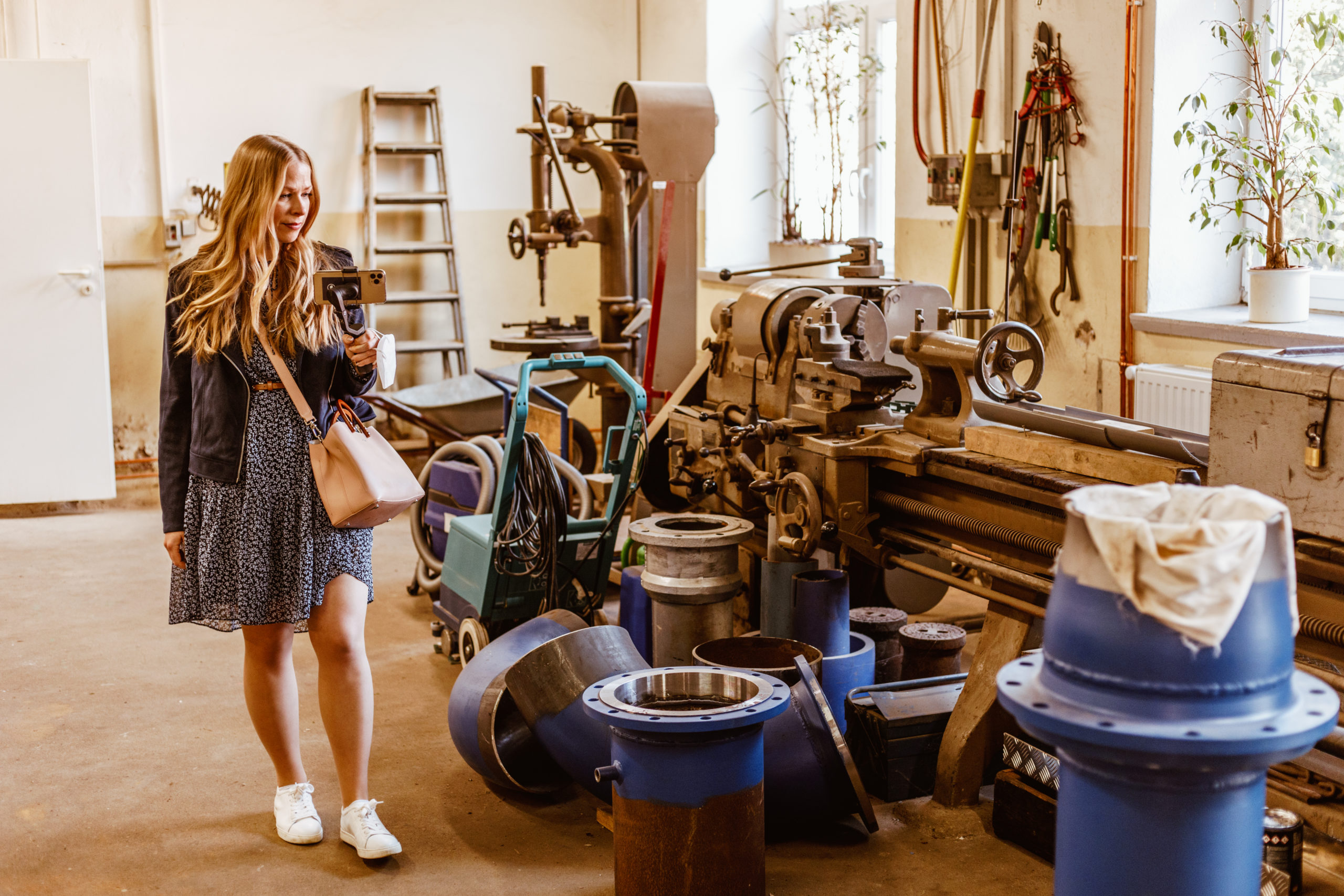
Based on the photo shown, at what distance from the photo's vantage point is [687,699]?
245cm

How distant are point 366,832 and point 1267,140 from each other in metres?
3.12

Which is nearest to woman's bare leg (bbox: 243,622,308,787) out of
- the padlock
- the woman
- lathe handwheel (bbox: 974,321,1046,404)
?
the woman

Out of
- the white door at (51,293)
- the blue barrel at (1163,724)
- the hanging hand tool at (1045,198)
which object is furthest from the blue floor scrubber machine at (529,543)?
the white door at (51,293)

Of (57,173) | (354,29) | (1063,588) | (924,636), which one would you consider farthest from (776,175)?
(1063,588)

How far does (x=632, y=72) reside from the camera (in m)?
6.92

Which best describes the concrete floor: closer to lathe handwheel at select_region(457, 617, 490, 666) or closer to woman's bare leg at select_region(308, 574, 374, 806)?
lathe handwheel at select_region(457, 617, 490, 666)

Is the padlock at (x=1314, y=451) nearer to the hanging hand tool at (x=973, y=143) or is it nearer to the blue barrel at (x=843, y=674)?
the blue barrel at (x=843, y=674)

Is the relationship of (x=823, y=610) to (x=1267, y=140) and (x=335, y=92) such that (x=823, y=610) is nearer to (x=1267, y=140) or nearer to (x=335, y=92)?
(x=1267, y=140)

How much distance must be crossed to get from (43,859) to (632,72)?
5.27m

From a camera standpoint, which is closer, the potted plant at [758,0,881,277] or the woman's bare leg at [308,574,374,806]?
the woman's bare leg at [308,574,374,806]

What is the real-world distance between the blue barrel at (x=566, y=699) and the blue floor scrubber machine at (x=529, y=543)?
0.77 metres

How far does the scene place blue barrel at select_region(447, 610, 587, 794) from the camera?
278 cm

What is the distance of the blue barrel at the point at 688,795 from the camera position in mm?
2199

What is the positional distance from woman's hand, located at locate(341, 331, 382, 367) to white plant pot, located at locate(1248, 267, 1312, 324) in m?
2.57
